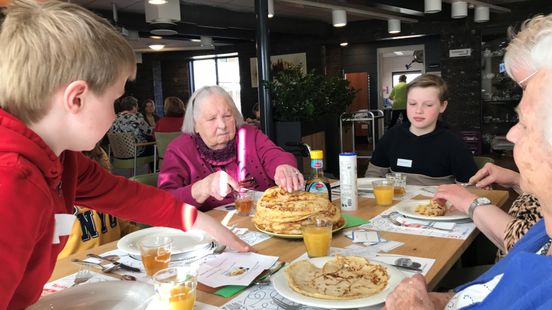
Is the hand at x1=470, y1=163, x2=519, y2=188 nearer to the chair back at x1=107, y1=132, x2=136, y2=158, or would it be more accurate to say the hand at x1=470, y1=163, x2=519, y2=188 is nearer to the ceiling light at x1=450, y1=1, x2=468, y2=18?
the chair back at x1=107, y1=132, x2=136, y2=158

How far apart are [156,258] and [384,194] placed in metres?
1.14

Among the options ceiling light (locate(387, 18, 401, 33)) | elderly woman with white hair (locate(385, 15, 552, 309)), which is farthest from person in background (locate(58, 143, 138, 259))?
ceiling light (locate(387, 18, 401, 33))

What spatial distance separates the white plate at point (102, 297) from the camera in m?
1.05

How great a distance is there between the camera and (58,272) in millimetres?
1351

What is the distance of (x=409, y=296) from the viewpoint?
1.05 m

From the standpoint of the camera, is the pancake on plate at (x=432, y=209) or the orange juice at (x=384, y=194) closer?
the pancake on plate at (x=432, y=209)

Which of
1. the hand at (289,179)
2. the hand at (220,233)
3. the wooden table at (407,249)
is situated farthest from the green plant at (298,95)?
the hand at (220,233)

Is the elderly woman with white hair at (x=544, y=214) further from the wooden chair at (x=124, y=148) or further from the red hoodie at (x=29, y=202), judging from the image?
the wooden chair at (x=124, y=148)

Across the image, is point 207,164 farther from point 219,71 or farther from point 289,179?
point 219,71

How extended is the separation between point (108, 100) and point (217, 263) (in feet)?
1.98

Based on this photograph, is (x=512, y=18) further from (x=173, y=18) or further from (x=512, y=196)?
(x=173, y=18)

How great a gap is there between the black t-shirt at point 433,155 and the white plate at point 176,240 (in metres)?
1.74

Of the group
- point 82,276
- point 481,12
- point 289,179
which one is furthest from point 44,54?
point 481,12

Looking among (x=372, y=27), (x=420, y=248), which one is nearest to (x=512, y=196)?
(x=420, y=248)
